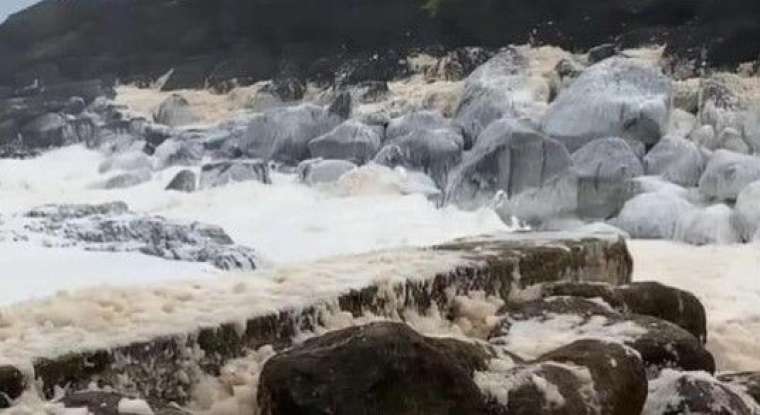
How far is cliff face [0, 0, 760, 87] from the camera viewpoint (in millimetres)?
21219

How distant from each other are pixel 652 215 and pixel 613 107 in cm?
391

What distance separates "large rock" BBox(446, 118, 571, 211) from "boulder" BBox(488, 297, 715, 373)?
8046 millimetres

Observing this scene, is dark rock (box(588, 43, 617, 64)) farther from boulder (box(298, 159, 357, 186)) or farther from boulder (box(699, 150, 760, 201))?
boulder (box(699, 150, 760, 201))

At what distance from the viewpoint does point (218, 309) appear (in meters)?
3.81

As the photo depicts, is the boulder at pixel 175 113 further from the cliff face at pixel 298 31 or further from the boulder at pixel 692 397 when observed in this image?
the boulder at pixel 692 397

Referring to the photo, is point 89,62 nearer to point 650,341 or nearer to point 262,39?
point 262,39

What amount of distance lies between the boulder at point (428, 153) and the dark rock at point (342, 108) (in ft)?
13.4

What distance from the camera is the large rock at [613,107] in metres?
13.9

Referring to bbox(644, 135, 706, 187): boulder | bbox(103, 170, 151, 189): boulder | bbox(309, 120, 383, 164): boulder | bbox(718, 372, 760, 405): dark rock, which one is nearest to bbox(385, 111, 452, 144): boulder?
bbox(309, 120, 383, 164): boulder

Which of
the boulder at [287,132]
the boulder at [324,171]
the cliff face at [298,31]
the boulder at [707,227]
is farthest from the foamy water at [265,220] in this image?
the cliff face at [298,31]

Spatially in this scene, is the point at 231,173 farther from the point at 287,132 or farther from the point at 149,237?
the point at 149,237

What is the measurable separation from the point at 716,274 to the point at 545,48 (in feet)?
44.8

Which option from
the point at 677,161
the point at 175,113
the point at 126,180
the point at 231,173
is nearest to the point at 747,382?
the point at 677,161

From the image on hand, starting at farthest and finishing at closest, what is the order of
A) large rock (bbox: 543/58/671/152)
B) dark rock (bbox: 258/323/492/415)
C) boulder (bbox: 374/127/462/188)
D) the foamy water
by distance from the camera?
boulder (bbox: 374/127/462/188), large rock (bbox: 543/58/671/152), the foamy water, dark rock (bbox: 258/323/492/415)
